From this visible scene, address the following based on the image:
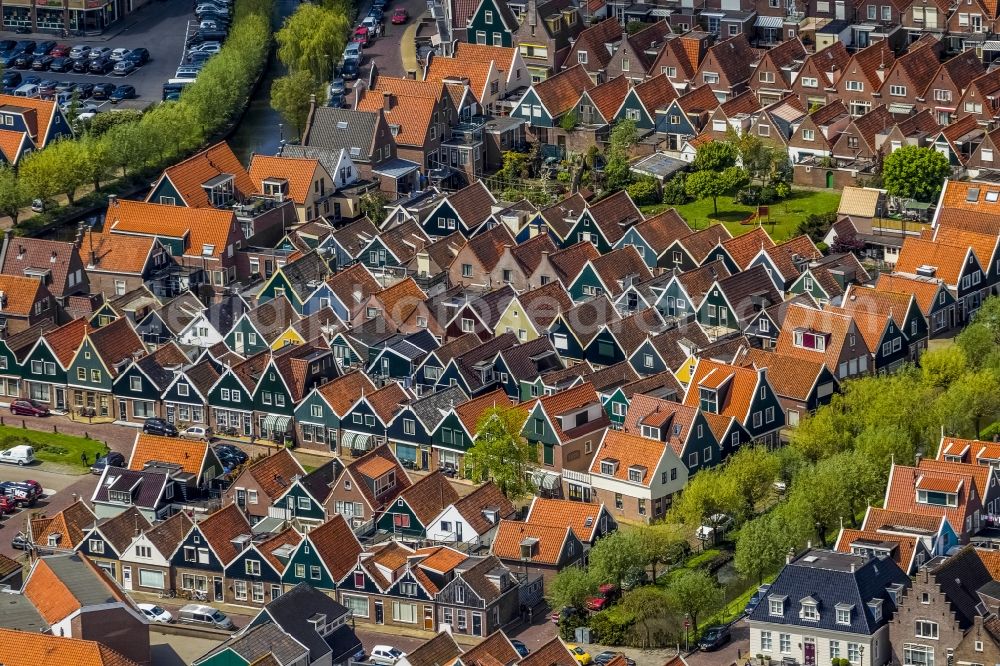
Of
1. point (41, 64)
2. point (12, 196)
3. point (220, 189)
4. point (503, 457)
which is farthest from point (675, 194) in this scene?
point (41, 64)

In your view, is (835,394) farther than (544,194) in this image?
No

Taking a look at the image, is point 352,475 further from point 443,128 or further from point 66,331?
point 443,128

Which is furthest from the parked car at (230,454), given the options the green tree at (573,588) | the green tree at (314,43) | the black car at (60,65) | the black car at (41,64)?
the black car at (41,64)

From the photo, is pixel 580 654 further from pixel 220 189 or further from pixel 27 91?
pixel 27 91

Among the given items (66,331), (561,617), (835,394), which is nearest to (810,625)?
(561,617)

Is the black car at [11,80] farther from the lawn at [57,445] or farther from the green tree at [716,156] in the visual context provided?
the lawn at [57,445]

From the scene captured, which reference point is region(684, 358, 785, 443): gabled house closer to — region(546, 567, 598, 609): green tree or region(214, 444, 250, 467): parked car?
region(546, 567, 598, 609): green tree
